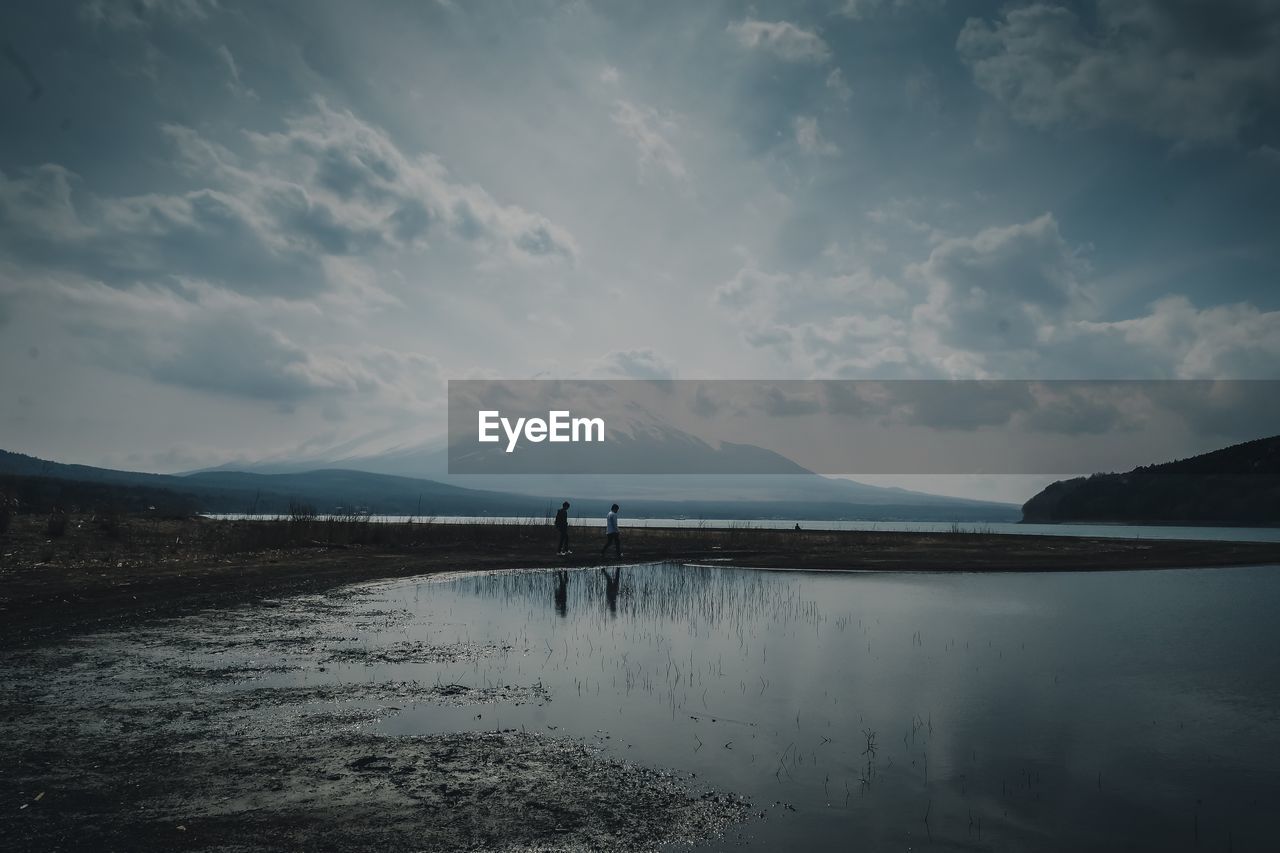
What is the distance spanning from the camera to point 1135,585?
2739cm

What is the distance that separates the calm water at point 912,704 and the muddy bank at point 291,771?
547 mm

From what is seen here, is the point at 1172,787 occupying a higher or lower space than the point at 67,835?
lower

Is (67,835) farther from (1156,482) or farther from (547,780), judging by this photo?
(1156,482)

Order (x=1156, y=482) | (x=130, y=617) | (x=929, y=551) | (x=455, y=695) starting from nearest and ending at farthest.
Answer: (x=455, y=695) → (x=130, y=617) → (x=929, y=551) → (x=1156, y=482)

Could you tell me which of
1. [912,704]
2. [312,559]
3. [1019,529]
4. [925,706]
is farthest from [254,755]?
[1019,529]

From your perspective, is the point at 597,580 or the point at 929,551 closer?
the point at 597,580

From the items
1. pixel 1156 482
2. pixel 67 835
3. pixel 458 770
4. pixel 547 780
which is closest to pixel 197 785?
pixel 67 835

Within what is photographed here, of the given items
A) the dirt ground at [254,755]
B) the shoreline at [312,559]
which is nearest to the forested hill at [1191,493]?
the shoreline at [312,559]

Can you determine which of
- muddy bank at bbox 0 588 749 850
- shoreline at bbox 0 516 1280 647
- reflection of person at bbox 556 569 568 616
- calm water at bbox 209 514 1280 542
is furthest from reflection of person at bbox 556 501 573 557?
muddy bank at bbox 0 588 749 850

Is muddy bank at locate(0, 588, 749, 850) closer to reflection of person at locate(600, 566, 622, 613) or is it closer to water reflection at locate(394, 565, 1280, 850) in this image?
water reflection at locate(394, 565, 1280, 850)

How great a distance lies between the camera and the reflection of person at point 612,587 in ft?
70.1

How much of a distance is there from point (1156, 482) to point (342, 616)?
193 metres

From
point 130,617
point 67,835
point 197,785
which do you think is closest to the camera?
point 67,835

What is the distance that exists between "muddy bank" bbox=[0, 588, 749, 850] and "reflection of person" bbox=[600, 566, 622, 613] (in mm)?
9266
